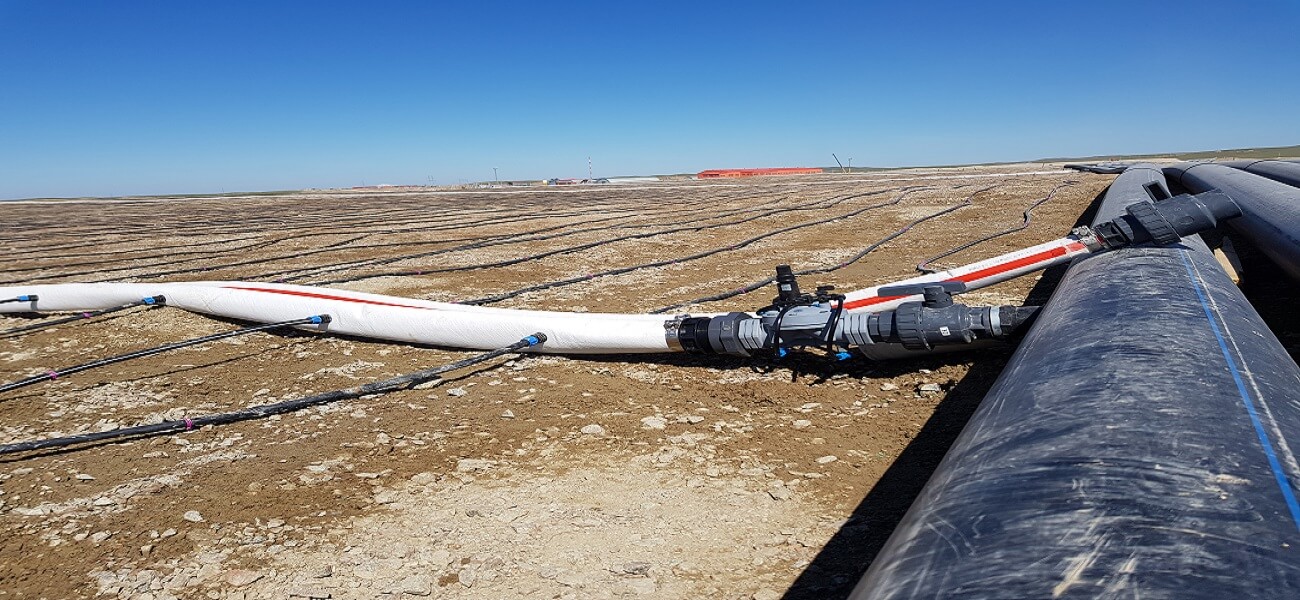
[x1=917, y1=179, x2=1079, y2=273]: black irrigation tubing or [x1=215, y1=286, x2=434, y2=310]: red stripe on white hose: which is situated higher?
[x1=215, y1=286, x2=434, y2=310]: red stripe on white hose

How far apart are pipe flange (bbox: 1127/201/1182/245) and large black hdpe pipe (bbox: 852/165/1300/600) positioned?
77.6 inches

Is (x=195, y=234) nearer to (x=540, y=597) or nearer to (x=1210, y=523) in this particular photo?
(x=540, y=597)

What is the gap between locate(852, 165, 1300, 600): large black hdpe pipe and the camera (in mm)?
1327

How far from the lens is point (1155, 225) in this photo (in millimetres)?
4629

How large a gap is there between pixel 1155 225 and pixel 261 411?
20.1 ft

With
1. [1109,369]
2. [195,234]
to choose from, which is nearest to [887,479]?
[1109,369]

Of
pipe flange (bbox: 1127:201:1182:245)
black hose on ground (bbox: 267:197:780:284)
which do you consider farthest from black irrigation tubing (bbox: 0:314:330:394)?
pipe flange (bbox: 1127:201:1182:245)

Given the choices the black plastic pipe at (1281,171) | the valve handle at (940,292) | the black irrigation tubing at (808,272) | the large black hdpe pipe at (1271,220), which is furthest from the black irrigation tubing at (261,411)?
the black plastic pipe at (1281,171)

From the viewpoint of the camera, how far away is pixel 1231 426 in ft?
6.11

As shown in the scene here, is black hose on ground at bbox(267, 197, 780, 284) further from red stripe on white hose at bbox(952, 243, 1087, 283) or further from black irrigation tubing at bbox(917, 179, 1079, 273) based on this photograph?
red stripe on white hose at bbox(952, 243, 1087, 283)

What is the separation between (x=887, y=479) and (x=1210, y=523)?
198 cm

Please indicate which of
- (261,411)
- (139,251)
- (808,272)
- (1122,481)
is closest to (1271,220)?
(808,272)

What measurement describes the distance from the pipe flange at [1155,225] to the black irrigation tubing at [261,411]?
4344 millimetres

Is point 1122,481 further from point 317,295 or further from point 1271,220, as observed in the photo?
point 317,295
